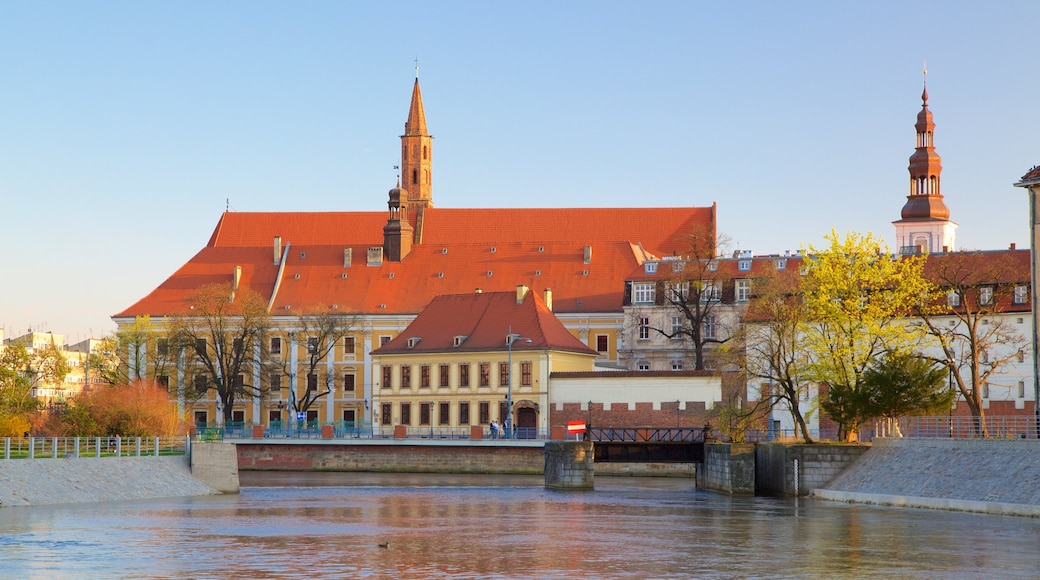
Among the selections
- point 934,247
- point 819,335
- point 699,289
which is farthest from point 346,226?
point 819,335

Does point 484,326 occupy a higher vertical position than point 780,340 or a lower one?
higher

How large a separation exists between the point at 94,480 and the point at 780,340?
27839 mm

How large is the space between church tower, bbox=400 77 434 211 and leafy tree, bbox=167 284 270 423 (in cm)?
2822

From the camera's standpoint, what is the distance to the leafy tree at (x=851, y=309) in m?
61.5

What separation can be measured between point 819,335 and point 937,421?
7.36 m

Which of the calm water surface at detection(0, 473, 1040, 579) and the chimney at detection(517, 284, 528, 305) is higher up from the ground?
the chimney at detection(517, 284, 528, 305)

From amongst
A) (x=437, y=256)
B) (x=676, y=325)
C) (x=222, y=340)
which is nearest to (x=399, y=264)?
(x=437, y=256)

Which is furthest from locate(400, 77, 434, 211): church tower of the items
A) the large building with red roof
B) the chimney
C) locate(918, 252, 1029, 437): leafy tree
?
locate(918, 252, 1029, 437): leafy tree

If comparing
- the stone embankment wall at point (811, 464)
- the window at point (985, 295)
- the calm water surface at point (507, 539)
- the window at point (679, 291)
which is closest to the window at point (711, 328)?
the window at point (679, 291)

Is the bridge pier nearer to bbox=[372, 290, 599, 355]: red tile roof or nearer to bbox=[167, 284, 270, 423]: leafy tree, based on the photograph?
bbox=[372, 290, 599, 355]: red tile roof

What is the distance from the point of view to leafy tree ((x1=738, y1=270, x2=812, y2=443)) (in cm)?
6291

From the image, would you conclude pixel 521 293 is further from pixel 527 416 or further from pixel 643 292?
pixel 643 292

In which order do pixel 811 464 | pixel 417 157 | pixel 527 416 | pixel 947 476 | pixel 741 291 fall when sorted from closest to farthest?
1. pixel 947 476
2. pixel 811 464
3. pixel 527 416
4. pixel 741 291
5. pixel 417 157

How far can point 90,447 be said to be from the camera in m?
57.3
